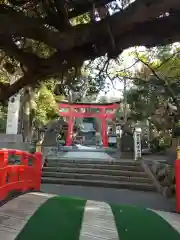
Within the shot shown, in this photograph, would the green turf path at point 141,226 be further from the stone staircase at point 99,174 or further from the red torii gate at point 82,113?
the red torii gate at point 82,113

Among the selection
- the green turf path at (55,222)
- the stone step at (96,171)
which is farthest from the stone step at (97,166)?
the green turf path at (55,222)

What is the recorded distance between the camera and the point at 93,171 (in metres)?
10.2

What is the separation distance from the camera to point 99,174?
10062 mm

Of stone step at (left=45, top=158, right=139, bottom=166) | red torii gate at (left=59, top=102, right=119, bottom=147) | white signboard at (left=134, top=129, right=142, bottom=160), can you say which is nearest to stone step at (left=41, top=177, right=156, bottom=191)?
stone step at (left=45, top=158, right=139, bottom=166)

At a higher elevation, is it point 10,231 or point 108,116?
point 108,116

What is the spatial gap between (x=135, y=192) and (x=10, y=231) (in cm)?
537

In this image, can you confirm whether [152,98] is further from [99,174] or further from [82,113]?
[82,113]

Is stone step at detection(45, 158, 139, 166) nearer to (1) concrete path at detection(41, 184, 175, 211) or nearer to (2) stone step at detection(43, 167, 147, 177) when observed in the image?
(2) stone step at detection(43, 167, 147, 177)

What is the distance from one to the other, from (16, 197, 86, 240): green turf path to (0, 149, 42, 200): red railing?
88 centimetres

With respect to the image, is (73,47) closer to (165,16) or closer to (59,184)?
(165,16)

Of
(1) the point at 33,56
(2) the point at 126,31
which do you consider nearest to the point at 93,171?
(1) the point at 33,56

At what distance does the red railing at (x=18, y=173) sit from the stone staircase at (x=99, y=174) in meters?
2.34

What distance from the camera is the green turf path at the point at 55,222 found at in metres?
3.42

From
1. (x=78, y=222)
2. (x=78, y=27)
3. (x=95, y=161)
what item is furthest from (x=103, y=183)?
(x=78, y=27)
